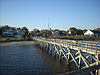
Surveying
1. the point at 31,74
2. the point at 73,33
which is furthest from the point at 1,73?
the point at 73,33

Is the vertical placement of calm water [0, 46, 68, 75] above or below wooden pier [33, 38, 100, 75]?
below

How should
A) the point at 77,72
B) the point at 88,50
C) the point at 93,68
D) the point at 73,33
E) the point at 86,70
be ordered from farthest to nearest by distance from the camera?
the point at 73,33
the point at 88,50
the point at 93,68
the point at 86,70
the point at 77,72

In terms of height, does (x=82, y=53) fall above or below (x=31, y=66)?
above

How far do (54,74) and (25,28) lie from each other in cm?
11239

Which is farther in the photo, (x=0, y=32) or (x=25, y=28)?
(x=25, y=28)

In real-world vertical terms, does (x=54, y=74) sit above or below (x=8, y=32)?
below

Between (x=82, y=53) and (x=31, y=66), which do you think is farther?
(x=31, y=66)

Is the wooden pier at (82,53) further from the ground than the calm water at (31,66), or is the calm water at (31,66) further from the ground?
the wooden pier at (82,53)

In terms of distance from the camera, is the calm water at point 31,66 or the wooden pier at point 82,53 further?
the calm water at point 31,66

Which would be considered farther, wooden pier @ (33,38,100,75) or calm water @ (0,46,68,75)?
calm water @ (0,46,68,75)

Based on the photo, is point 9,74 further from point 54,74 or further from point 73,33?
point 73,33

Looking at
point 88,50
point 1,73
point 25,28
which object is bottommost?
point 1,73

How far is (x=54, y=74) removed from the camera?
1370 centimetres

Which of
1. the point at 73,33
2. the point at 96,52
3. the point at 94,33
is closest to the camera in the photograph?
the point at 96,52
